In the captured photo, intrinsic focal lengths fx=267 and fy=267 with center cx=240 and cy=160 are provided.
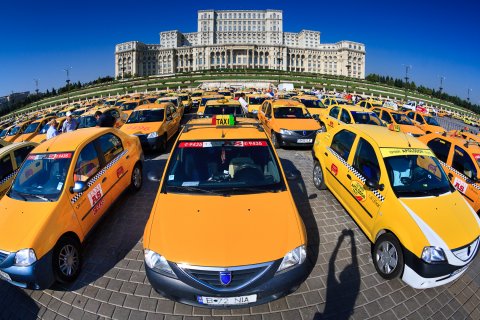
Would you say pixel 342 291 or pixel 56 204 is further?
pixel 56 204

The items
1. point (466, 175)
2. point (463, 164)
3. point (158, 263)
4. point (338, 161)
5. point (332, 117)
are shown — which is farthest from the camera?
point (332, 117)

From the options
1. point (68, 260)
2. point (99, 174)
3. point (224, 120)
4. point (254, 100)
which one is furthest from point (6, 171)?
point (254, 100)

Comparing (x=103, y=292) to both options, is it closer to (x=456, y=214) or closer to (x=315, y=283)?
(x=315, y=283)

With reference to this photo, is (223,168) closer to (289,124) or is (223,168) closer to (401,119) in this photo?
(289,124)

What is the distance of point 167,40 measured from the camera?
145 m

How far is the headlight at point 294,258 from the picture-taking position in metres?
3.07

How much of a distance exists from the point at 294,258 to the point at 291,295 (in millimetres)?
957

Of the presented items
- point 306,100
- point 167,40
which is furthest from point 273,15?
point 306,100

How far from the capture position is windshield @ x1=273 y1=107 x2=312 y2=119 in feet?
37.3

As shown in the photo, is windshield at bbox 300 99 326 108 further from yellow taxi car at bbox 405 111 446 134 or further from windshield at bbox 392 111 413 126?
yellow taxi car at bbox 405 111 446 134

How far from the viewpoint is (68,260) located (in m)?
3.99

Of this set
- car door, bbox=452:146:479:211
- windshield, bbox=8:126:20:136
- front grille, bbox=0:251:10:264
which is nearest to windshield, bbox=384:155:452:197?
car door, bbox=452:146:479:211

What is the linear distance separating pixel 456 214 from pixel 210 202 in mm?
3744

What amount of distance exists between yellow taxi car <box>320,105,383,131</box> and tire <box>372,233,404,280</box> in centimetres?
758
